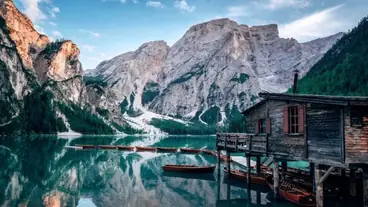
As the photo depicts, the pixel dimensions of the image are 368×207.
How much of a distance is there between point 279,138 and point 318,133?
597cm

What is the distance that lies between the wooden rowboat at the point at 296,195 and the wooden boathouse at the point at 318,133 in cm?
101

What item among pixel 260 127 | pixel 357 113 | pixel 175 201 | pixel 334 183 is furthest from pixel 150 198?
pixel 357 113

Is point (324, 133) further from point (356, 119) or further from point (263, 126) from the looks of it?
point (263, 126)

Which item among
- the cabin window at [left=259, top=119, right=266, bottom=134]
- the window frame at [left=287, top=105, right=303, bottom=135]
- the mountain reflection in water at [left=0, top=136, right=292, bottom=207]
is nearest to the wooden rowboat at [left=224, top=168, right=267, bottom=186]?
the mountain reflection in water at [left=0, top=136, right=292, bottom=207]

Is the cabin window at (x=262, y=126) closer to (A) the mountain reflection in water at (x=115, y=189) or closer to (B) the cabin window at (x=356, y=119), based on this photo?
(A) the mountain reflection in water at (x=115, y=189)

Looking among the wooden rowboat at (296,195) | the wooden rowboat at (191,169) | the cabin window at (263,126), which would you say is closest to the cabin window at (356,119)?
the wooden rowboat at (296,195)

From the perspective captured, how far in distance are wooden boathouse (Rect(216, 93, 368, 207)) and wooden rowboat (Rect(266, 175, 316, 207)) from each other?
1.01 m

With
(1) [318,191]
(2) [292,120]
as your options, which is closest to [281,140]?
(2) [292,120]

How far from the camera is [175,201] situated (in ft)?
111

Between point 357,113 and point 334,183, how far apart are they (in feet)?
41.7

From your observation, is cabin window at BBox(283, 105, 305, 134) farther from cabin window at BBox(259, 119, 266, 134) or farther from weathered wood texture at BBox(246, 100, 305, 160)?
cabin window at BBox(259, 119, 266, 134)

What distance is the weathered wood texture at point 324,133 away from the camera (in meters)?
24.5

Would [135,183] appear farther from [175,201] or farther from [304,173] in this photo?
[304,173]

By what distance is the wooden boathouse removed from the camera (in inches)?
939
